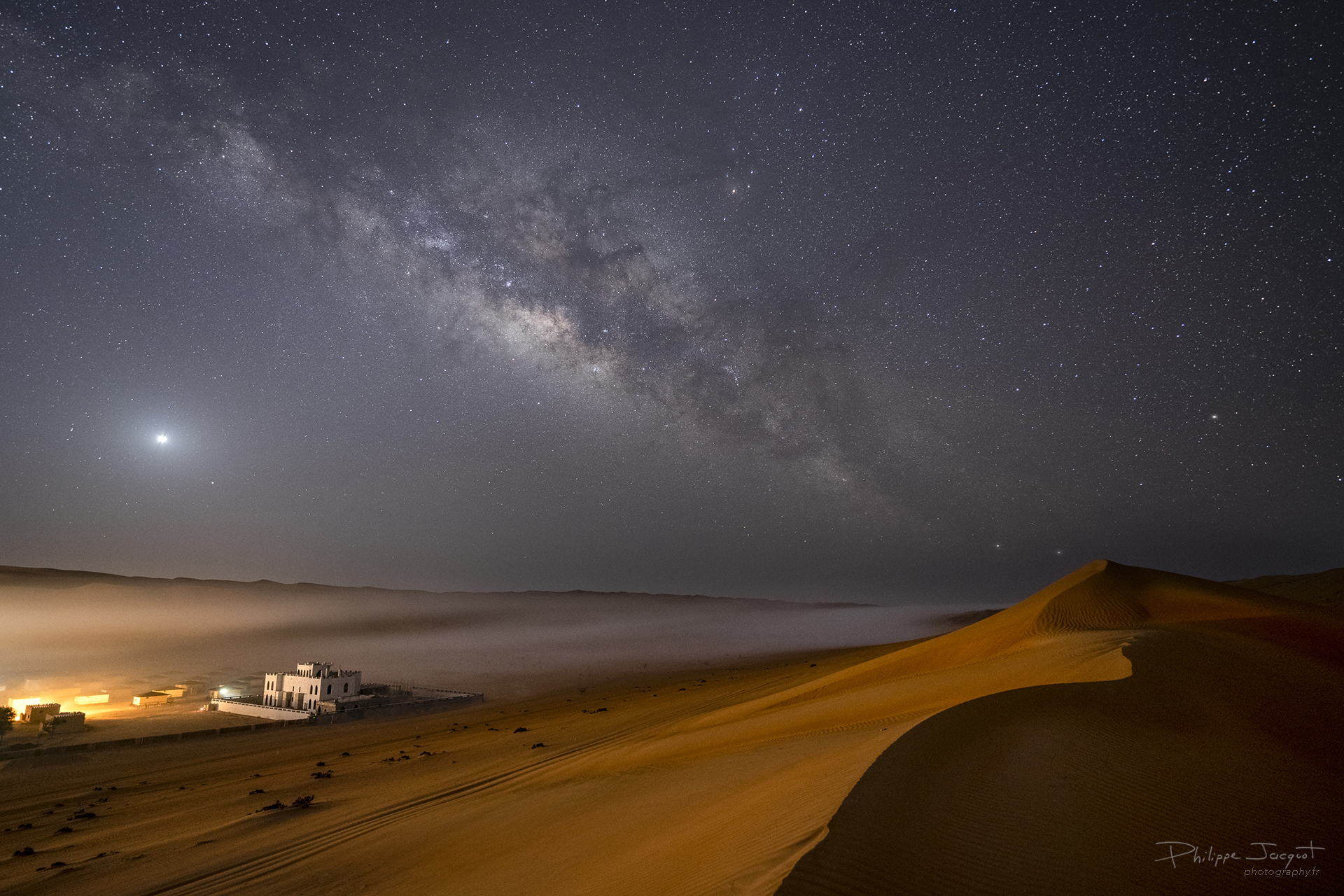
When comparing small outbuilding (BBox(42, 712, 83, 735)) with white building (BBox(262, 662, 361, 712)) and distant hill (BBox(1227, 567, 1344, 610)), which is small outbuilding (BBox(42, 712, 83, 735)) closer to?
white building (BBox(262, 662, 361, 712))

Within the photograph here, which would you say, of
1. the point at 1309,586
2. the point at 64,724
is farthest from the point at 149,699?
the point at 1309,586

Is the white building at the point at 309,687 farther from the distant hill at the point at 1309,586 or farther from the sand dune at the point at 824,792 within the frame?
the distant hill at the point at 1309,586

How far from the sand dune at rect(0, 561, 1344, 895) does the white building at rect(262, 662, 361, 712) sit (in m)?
9.62

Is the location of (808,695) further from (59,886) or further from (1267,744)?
(59,886)

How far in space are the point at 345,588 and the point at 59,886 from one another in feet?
683

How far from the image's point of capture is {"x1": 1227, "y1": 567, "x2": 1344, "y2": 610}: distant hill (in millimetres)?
52750

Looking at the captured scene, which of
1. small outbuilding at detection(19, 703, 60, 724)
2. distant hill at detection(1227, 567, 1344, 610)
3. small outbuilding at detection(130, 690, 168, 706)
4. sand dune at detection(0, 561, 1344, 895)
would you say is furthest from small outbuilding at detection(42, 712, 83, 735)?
distant hill at detection(1227, 567, 1344, 610)

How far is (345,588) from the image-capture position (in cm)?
19775
